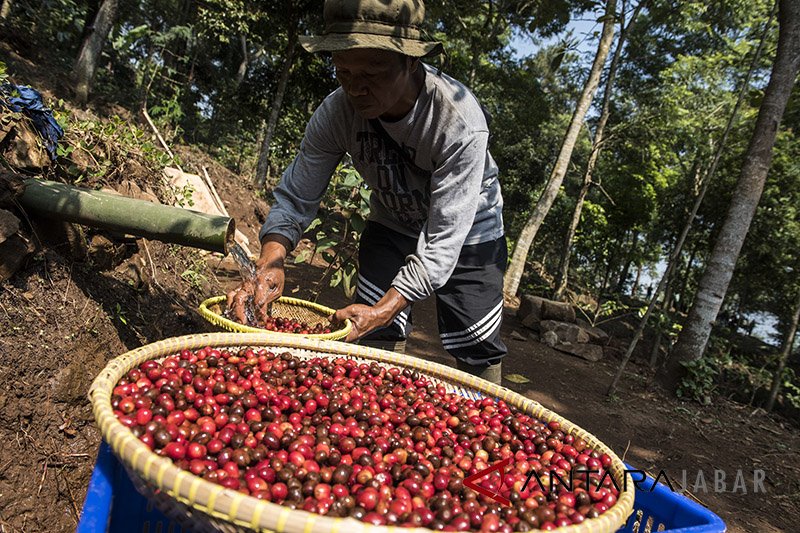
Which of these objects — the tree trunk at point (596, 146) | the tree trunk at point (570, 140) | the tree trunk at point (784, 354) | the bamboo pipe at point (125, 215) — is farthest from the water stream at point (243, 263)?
the tree trunk at point (596, 146)

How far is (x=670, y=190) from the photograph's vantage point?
11664 mm

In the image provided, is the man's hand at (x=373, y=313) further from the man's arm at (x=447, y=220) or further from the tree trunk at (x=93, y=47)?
the tree trunk at (x=93, y=47)

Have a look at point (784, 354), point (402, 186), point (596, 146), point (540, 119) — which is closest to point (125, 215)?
point (402, 186)

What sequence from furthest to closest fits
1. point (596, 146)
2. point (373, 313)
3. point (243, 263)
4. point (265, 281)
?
point (596, 146) → point (243, 263) → point (265, 281) → point (373, 313)

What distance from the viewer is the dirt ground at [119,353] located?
212cm

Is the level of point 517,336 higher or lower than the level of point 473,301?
lower

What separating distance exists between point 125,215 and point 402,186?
4.64 feet

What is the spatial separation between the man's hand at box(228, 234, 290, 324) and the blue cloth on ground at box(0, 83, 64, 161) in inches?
63.4

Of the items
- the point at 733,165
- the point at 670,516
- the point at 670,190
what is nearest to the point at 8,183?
the point at 670,516

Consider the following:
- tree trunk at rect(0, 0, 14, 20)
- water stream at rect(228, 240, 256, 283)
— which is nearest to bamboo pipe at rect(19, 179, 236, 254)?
water stream at rect(228, 240, 256, 283)

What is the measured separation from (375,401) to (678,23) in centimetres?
1249

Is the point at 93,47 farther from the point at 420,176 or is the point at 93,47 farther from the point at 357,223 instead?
the point at 420,176

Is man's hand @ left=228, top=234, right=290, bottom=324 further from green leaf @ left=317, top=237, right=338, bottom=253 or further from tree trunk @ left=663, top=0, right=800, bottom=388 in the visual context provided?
tree trunk @ left=663, top=0, right=800, bottom=388

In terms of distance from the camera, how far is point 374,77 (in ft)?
5.61
